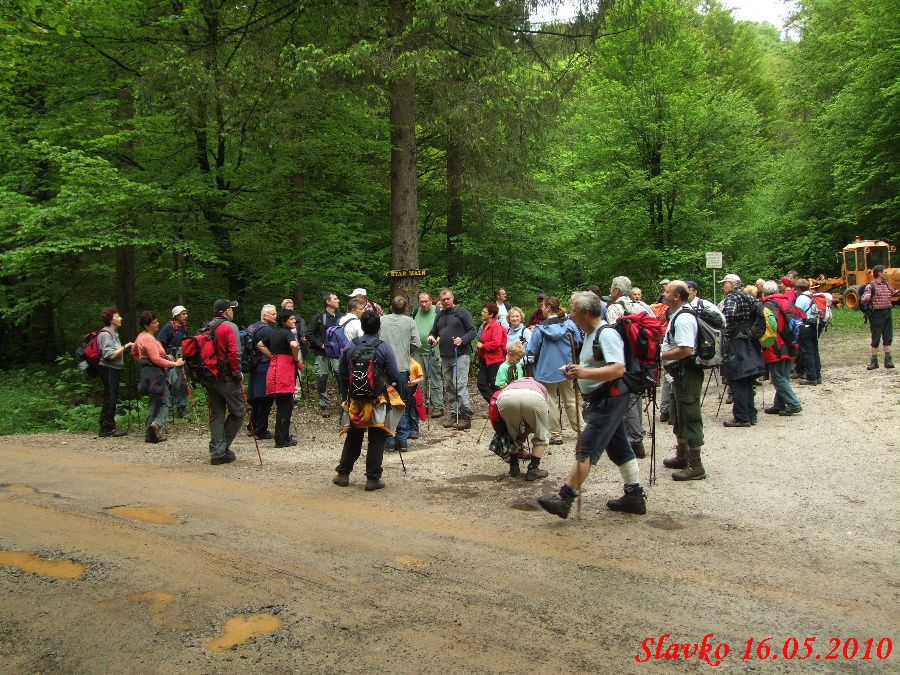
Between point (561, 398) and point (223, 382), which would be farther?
point (561, 398)

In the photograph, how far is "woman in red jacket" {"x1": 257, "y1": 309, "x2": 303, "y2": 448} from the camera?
9.73 meters

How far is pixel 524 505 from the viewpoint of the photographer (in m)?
6.51

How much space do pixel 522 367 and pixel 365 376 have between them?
91.8 inches

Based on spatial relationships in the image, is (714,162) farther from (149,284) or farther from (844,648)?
(844,648)

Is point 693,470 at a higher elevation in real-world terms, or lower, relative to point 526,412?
lower

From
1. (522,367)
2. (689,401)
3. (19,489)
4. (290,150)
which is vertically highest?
(290,150)

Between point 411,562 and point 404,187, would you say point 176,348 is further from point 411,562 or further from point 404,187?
point 411,562

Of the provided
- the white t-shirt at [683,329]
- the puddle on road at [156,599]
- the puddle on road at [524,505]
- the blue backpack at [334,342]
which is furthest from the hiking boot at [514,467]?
the blue backpack at [334,342]

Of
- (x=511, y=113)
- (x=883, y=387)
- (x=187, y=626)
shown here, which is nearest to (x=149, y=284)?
(x=511, y=113)

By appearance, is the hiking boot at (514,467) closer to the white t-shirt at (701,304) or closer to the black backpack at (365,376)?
the black backpack at (365,376)

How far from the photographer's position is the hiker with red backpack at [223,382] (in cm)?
876

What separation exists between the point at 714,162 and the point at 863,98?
7.14 metres

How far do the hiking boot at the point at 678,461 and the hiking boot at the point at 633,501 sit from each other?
55.8 inches

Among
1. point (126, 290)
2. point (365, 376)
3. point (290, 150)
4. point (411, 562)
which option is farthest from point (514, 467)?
point (126, 290)
